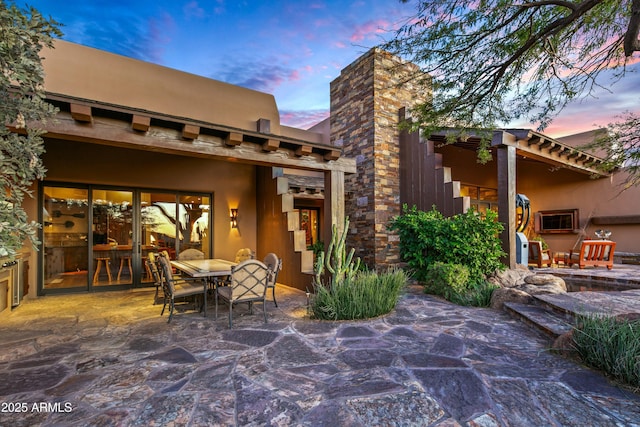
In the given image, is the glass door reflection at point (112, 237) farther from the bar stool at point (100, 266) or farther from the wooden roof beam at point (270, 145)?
the wooden roof beam at point (270, 145)

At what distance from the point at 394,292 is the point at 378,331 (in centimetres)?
108

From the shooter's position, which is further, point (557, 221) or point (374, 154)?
point (557, 221)

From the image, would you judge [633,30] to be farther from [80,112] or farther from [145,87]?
[145,87]

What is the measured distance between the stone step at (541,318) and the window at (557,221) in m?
7.95

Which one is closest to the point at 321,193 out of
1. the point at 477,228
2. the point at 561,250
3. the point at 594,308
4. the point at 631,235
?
the point at 477,228

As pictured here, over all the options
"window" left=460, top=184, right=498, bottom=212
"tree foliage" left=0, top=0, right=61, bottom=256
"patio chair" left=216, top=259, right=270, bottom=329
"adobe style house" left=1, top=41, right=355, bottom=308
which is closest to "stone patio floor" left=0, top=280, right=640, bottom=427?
"patio chair" left=216, top=259, right=270, bottom=329

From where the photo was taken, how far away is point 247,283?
15.1 feet

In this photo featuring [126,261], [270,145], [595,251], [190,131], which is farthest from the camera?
[595,251]

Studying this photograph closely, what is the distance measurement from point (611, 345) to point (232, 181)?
7.88 metres

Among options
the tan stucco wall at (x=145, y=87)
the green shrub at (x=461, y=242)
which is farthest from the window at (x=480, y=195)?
the tan stucco wall at (x=145, y=87)

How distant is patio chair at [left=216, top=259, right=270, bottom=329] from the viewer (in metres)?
4.50

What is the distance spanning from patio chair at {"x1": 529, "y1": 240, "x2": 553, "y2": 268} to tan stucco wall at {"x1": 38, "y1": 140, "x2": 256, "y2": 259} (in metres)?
7.51

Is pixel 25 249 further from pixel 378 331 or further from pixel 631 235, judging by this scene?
pixel 631 235

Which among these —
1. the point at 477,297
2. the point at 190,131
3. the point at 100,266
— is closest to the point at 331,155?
the point at 190,131
